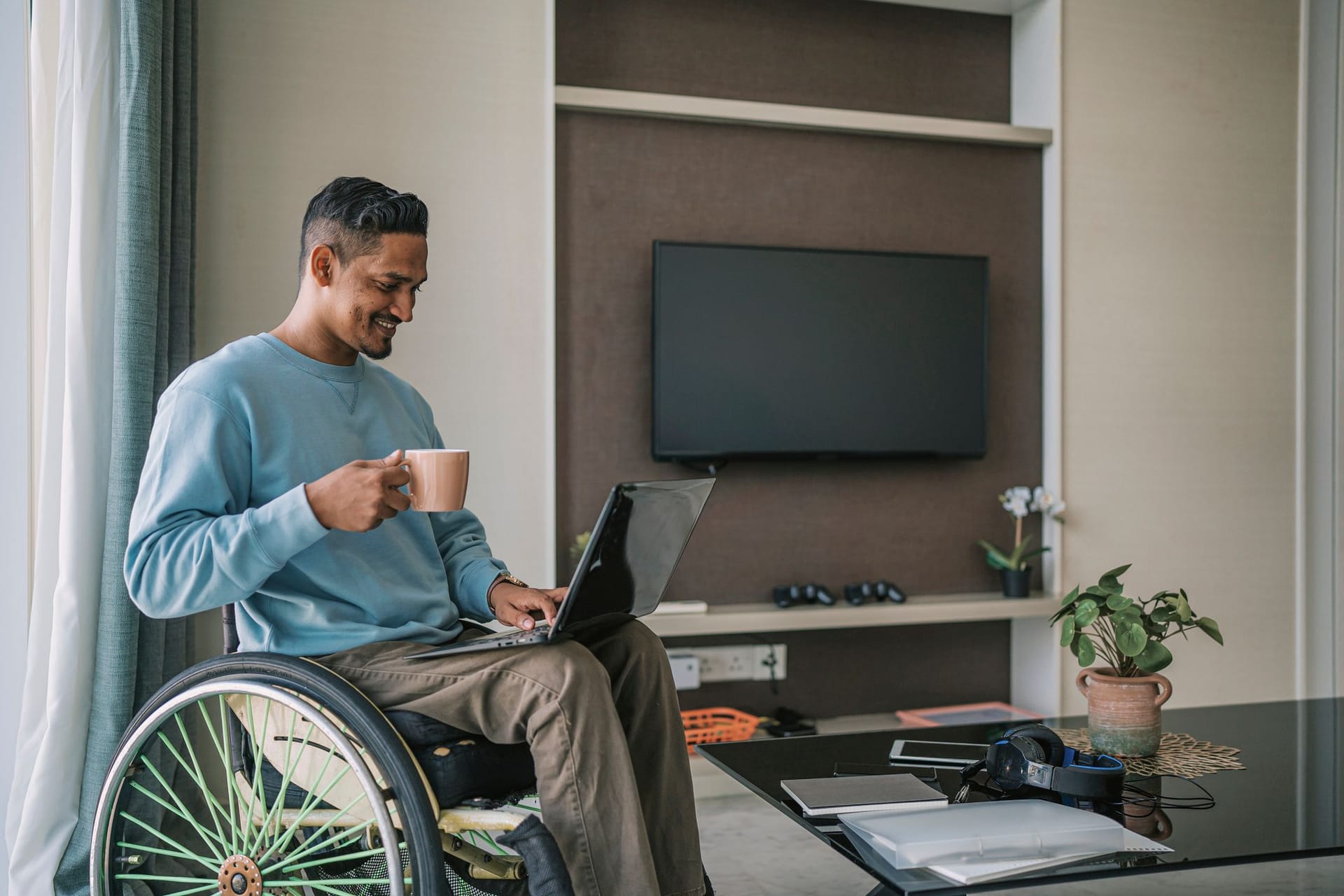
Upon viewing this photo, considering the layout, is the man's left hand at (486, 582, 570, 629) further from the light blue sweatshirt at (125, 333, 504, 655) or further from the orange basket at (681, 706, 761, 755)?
the orange basket at (681, 706, 761, 755)

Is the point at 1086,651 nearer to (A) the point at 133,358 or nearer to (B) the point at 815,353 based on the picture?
(B) the point at 815,353

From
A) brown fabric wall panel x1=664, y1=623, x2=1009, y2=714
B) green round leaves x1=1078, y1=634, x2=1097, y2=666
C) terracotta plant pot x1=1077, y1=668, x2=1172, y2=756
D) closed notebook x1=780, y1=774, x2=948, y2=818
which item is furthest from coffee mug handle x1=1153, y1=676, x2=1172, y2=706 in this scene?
brown fabric wall panel x1=664, y1=623, x2=1009, y2=714

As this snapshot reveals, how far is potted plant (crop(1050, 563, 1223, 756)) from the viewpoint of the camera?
1.87 m

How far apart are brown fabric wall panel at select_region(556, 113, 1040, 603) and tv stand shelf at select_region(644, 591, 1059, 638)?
0.14 metres

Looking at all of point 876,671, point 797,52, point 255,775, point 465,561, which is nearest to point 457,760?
point 255,775

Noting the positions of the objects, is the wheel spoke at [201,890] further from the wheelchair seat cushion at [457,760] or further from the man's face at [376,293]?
the man's face at [376,293]

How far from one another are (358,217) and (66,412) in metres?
0.82

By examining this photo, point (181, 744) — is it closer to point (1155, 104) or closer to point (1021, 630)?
point (1021, 630)

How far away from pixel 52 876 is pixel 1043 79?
3.33m

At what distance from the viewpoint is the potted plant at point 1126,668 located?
6.14 feet

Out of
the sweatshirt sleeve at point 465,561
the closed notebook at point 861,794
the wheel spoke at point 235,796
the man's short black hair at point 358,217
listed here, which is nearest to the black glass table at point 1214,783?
the closed notebook at point 861,794

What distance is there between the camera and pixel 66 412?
6.57 ft

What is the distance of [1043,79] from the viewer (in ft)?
11.2

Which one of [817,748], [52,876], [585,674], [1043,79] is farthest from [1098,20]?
[52,876]
